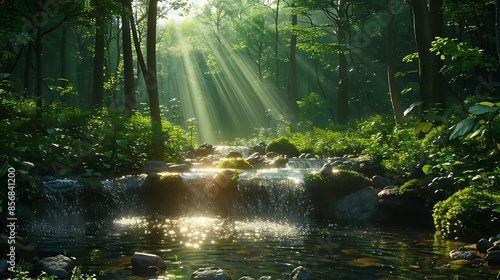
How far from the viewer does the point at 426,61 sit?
1441cm

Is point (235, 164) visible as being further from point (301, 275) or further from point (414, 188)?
point (301, 275)

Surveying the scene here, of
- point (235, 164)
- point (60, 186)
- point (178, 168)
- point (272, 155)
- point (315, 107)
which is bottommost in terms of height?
point (60, 186)

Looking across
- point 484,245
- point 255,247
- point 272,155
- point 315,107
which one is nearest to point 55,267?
point 255,247

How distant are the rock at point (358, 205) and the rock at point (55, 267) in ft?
25.3

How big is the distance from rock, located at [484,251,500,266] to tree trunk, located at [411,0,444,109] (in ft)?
25.2

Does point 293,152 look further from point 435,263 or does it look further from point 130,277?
point 130,277

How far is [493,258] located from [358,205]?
5350 mm

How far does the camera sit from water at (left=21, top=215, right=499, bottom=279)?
22.9 feet

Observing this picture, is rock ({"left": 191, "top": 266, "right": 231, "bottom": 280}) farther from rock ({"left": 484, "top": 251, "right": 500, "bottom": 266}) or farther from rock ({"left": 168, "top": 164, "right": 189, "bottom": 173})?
rock ({"left": 168, "top": 164, "right": 189, "bottom": 173})

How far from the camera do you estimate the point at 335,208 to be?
13.0 m

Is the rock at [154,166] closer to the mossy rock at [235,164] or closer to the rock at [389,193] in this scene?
the mossy rock at [235,164]

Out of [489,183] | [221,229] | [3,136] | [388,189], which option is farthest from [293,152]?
[3,136]

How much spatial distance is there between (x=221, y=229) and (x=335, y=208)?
3541 mm

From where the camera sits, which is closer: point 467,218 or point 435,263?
point 435,263
